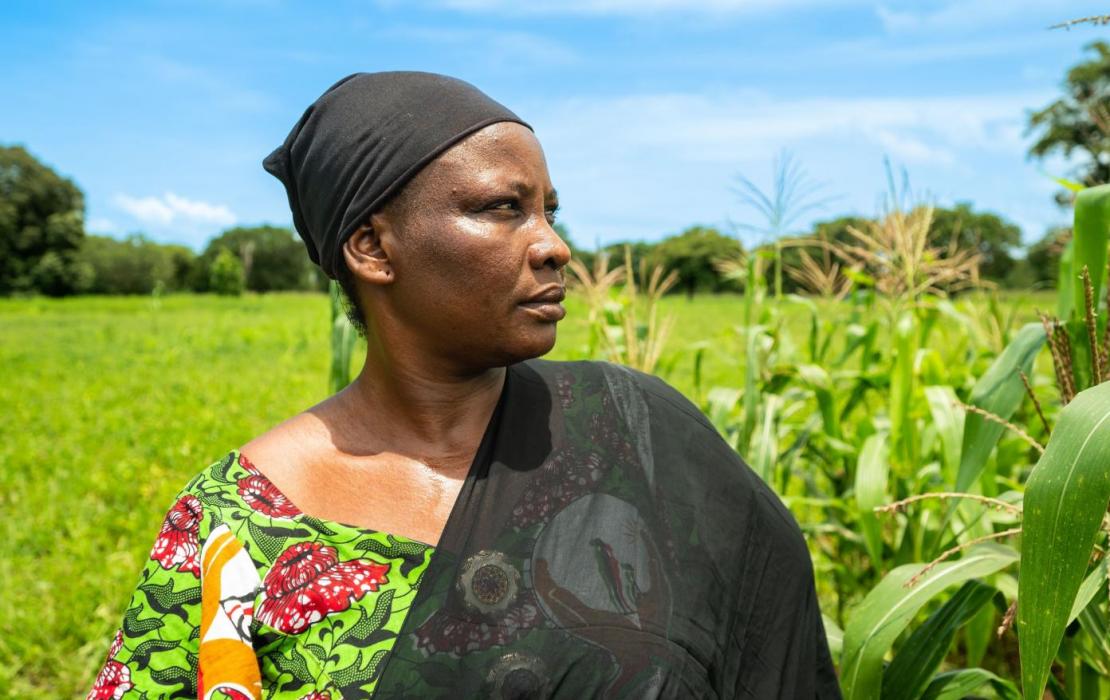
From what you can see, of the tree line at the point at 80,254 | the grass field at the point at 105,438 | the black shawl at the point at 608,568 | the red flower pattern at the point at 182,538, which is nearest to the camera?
the black shawl at the point at 608,568

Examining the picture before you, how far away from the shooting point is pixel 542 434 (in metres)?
1.50

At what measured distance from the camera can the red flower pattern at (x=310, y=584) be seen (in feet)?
4.33

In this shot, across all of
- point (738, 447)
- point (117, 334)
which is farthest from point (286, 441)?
point (117, 334)

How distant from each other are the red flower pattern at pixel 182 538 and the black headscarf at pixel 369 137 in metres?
0.44

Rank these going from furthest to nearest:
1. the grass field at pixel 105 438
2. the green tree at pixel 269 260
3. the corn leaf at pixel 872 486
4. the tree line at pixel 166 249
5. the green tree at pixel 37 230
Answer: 1. the green tree at pixel 269 260
2. the green tree at pixel 37 230
3. the tree line at pixel 166 249
4. the grass field at pixel 105 438
5. the corn leaf at pixel 872 486

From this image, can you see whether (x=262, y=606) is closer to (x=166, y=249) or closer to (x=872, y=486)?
(x=872, y=486)

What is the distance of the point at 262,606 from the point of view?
1.34 metres

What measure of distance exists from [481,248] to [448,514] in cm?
41

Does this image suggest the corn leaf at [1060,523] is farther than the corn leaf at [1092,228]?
No

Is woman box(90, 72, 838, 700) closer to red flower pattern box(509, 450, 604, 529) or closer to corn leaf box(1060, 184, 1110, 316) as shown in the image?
red flower pattern box(509, 450, 604, 529)

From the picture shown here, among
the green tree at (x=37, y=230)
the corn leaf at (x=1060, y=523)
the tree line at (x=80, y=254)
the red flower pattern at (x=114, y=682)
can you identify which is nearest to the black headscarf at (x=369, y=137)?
the red flower pattern at (x=114, y=682)

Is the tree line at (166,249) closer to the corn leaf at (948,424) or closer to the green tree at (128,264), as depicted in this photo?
the green tree at (128,264)

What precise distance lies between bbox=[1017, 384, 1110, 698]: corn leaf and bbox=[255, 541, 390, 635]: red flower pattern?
0.87m

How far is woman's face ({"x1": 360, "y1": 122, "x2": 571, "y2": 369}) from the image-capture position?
1347 mm
